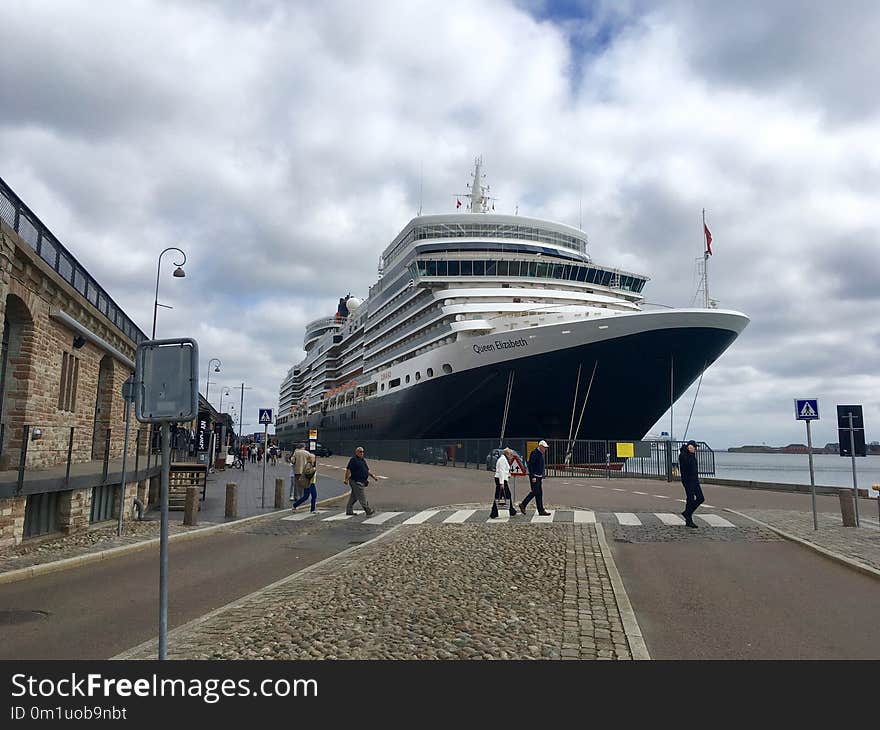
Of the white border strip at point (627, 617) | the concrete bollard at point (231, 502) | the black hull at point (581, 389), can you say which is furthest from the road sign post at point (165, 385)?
the black hull at point (581, 389)

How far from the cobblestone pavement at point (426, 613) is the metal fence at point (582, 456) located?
18.7 meters

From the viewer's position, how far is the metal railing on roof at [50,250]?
37.2 feet

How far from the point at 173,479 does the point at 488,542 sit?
36.5 ft

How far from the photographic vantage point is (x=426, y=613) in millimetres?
5887

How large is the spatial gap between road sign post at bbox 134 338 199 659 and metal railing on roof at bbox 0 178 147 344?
8.74 metres

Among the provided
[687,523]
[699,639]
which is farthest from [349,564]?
[687,523]

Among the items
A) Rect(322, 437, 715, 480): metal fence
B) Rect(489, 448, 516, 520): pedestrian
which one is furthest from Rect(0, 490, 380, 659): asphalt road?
Rect(322, 437, 715, 480): metal fence

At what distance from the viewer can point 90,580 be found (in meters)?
8.03

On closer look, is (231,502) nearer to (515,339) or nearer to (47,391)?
(47,391)

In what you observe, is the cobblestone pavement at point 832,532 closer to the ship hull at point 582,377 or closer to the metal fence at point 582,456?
the metal fence at point 582,456

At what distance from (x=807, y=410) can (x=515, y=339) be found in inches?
777

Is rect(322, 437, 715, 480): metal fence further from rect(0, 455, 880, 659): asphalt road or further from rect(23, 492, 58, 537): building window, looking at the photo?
rect(23, 492, 58, 537): building window

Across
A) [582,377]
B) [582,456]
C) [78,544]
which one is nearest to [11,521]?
[78,544]

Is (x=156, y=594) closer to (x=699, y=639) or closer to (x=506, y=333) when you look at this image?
(x=699, y=639)
